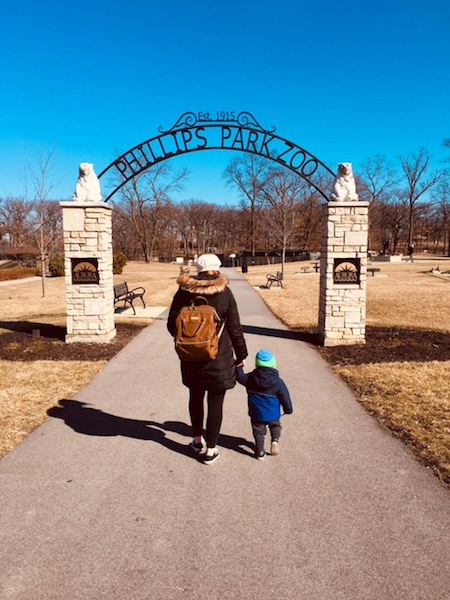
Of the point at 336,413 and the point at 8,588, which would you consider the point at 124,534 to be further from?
the point at 336,413

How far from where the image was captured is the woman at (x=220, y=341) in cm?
354

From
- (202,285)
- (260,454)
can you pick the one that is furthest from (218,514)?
(202,285)

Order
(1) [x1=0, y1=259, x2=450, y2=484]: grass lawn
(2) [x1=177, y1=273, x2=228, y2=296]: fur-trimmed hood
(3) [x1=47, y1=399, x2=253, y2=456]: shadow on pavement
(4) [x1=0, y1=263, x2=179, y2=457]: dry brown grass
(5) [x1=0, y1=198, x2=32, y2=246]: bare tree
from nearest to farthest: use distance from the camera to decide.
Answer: (2) [x1=177, y1=273, x2=228, y2=296]: fur-trimmed hood < (3) [x1=47, y1=399, x2=253, y2=456]: shadow on pavement < (1) [x1=0, y1=259, x2=450, y2=484]: grass lawn < (4) [x1=0, y1=263, x2=179, y2=457]: dry brown grass < (5) [x1=0, y1=198, x2=32, y2=246]: bare tree

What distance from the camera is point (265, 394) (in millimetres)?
3814

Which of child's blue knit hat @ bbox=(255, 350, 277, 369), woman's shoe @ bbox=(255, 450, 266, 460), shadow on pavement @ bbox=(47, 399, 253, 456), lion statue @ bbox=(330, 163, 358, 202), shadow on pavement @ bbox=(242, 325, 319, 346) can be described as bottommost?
shadow on pavement @ bbox=(47, 399, 253, 456)

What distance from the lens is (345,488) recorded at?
11.3 feet

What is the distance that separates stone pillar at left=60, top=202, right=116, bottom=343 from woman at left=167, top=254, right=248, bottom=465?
556 centimetres

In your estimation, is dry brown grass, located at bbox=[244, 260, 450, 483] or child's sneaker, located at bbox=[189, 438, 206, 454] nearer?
child's sneaker, located at bbox=[189, 438, 206, 454]

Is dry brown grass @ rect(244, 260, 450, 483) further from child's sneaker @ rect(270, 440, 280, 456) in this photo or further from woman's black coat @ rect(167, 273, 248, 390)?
woman's black coat @ rect(167, 273, 248, 390)

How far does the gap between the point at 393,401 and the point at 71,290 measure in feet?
20.7

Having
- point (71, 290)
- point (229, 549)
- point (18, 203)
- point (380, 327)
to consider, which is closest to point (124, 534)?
point (229, 549)

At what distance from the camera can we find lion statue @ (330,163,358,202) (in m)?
8.45

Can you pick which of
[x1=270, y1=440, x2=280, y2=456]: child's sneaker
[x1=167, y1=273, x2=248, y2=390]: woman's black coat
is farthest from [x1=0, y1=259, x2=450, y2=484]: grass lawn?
[x1=167, y1=273, x2=248, y2=390]: woman's black coat

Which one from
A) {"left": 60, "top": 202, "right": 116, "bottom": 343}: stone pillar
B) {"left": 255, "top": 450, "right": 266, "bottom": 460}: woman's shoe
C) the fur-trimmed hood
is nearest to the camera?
the fur-trimmed hood
